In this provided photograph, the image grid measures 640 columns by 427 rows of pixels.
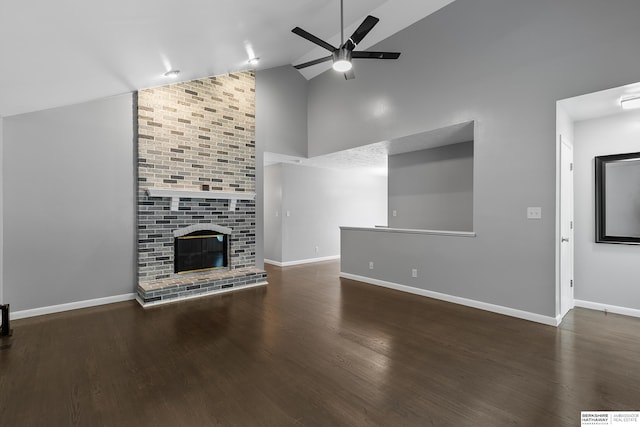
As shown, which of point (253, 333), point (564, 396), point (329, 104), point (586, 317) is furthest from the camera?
point (329, 104)

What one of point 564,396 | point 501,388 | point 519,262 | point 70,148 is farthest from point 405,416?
point 70,148

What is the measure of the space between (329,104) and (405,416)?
530 cm

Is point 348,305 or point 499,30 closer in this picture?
point 499,30

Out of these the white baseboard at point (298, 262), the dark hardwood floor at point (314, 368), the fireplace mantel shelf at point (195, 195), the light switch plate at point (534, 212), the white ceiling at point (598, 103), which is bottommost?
the dark hardwood floor at point (314, 368)

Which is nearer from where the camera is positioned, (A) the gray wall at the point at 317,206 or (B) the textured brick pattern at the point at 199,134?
(B) the textured brick pattern at the point at 199,134

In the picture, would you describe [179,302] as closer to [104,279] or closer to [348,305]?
[104,279]

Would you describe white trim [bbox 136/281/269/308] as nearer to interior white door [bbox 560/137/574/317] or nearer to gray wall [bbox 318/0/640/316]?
gray wall [bbox 318/0/640/316]

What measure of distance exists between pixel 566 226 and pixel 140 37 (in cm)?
492

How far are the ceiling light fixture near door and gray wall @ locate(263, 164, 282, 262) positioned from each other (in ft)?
18.1

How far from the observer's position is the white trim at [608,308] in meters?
3.53

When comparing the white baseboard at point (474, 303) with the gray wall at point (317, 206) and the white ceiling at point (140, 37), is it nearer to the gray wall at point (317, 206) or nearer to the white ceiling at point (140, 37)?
the gray wall at point (317, 206)

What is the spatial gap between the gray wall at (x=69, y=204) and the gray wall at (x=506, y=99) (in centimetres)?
408

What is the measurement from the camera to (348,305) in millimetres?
4012

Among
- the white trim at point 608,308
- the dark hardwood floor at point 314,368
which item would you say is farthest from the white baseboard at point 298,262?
the white trim at point 608,308
